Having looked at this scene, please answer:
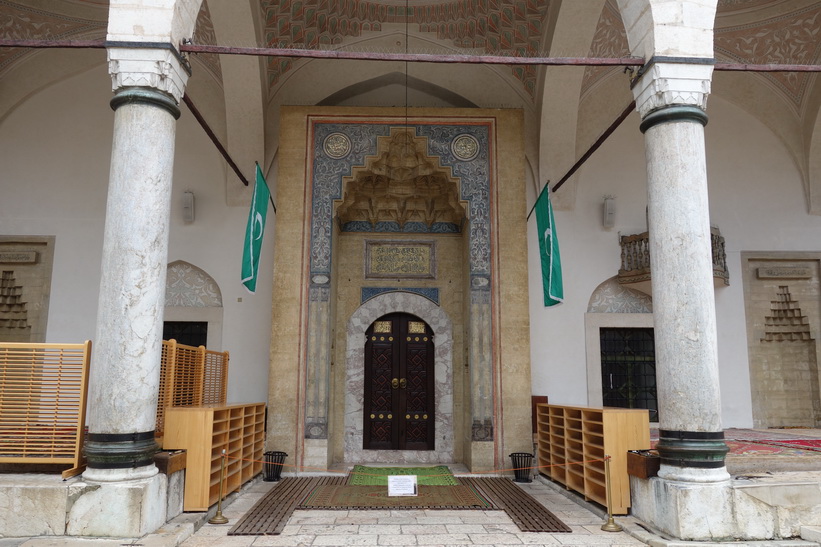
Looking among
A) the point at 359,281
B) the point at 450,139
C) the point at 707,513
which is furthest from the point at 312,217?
the point at 707,513

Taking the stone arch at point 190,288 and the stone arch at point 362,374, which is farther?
the stone arch at point 190,288

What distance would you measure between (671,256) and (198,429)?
3.68m

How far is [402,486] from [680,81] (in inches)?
141

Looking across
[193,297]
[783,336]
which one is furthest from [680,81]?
[193,297]

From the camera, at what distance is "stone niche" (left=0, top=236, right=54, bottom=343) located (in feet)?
26.6

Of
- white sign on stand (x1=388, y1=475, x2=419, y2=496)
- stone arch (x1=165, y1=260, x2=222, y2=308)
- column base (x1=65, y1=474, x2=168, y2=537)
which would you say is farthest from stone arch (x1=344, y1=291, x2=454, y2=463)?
column base (x1=65, y1=474, x2=168, y2=537)

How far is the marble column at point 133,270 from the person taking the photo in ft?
13.6

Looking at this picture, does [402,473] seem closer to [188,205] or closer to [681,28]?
[188,205]

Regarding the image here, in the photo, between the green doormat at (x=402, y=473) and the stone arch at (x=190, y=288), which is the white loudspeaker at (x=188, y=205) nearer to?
the stone arch at (x=190, y=288)

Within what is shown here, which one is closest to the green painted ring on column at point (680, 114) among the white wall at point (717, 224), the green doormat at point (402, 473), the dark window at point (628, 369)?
the white wall at point (717, 224)

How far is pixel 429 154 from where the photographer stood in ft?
24.9

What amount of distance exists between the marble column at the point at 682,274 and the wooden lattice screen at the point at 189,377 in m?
3.63

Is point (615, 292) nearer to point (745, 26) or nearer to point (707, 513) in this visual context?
point (745, 26)

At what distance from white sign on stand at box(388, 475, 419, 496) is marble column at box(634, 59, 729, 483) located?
5.73 ft
